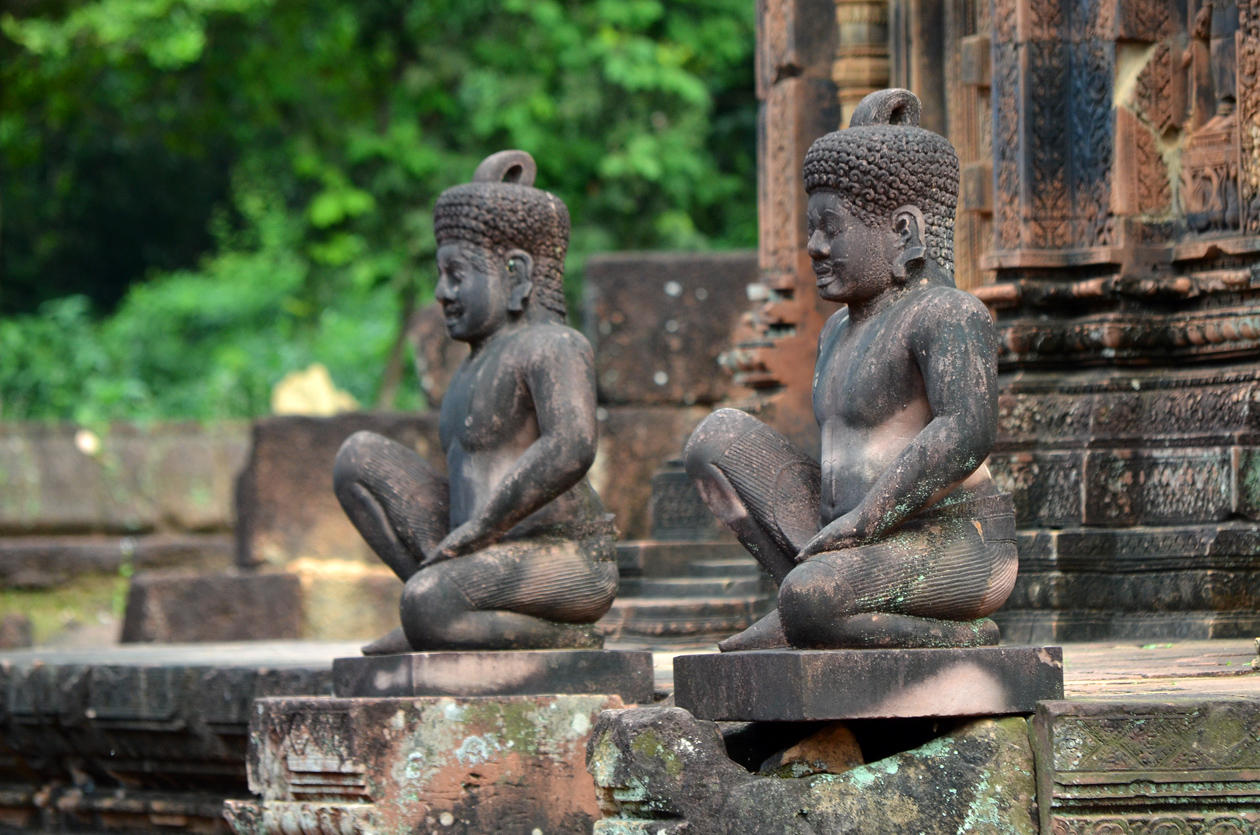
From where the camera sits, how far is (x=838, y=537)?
4.16 m

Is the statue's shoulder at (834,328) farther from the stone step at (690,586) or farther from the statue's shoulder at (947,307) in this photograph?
the stone step at (690,586)

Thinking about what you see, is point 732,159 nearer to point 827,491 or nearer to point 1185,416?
point 1185,416

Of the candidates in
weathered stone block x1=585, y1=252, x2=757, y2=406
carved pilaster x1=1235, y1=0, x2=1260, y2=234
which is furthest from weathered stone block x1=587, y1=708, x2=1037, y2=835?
weathered stone block x1=585, y1=252, x2=757, y2=406

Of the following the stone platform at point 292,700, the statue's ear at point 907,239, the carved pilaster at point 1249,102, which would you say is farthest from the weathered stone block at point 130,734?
the carved pilaster at point 1249,102

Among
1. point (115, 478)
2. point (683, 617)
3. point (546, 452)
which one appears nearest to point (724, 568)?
point (683, 617)

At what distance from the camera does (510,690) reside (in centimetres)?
503

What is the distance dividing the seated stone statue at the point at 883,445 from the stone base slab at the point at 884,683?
0.11m

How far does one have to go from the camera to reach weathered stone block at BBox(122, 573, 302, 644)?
10422mm

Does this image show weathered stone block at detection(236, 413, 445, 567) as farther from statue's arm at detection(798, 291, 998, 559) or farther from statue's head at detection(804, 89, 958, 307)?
statue's arm at detection(798, 291, 998, 559)

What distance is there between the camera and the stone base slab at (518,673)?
5.02 meters

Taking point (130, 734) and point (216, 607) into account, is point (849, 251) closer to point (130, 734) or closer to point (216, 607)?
point (130, 734)

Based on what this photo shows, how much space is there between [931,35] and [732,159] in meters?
11.0

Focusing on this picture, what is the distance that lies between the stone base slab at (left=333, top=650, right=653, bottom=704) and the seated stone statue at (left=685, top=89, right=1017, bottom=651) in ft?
2.12

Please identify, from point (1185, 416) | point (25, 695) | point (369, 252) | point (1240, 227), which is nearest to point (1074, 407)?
point (1185, 416)
